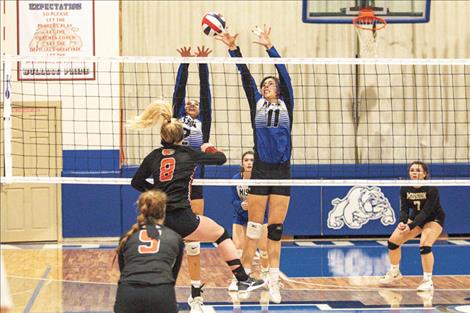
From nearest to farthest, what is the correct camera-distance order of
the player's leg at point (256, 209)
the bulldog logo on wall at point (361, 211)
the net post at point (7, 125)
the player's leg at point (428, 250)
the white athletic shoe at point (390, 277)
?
the net post at point (7, 125), the player's leg at point (256, 209), the player's leg at point (428, 250), the white athletic shoe at point (390, 277), the bulldog logo on wall at point (361, 211)

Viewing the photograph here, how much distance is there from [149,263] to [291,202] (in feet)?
34.1

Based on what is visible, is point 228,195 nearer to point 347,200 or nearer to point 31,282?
point 347,200

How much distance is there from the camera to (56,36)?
1541 centimetres

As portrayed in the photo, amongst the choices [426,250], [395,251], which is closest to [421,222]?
[426,250]

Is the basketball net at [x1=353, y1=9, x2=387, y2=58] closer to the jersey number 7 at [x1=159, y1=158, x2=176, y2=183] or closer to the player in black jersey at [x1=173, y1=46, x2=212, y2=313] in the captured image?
the player in black jersey at [x1=173, y1=46, x2=212, y2=313]

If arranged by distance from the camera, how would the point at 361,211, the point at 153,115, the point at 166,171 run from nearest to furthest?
1. the point at 166,171
2. the point at 153,115
3. the point at 361,211

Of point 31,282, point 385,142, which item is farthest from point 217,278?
point 385,142

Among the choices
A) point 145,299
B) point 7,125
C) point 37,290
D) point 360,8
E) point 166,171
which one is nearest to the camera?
point 145,299

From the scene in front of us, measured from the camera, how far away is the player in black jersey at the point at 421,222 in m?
10.0

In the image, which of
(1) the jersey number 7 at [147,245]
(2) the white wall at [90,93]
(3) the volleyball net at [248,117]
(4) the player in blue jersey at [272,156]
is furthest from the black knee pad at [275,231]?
(2) the white wall at [90,93]

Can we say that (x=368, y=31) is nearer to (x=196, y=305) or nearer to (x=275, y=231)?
(x=275, y=231)

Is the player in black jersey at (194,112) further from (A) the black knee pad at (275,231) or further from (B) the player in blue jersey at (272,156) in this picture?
(A) the black knee pad at (275,231)

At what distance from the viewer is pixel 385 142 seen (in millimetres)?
16109

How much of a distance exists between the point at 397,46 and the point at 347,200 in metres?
3.02
